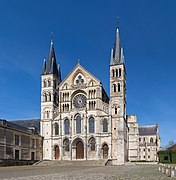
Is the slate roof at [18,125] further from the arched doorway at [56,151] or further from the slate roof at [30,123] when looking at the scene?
the arched doorway at [56,151]

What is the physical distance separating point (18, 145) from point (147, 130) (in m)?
53.4

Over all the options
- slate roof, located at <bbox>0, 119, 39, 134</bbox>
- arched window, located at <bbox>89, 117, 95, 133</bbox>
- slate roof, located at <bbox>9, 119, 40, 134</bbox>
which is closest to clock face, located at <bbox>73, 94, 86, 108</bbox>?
arched window, located at <bbox>89, 117, 95, 133</bbox>

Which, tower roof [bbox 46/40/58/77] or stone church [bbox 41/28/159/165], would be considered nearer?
stone church [bbox 41/28/159/165]

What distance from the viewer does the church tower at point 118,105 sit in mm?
60969

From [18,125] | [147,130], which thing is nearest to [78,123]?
[18,125]

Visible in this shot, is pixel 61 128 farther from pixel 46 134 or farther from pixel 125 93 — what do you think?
pixel 125 93

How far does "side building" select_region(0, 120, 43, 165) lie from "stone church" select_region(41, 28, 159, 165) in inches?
120

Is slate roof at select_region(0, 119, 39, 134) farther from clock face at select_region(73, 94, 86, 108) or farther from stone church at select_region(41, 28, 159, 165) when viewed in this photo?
clock face at select_region(73, 94, 86, 108)

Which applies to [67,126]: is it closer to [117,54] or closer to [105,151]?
[105,151]

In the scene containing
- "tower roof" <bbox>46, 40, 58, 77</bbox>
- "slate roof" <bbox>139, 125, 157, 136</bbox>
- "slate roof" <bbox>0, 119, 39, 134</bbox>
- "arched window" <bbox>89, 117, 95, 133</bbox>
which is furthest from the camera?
"slate roof" <bbox>139, 125, 157, 136</bbox>

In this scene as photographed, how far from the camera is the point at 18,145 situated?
2269 inches

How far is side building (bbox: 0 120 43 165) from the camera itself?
172 feet

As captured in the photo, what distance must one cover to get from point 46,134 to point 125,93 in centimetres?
2016

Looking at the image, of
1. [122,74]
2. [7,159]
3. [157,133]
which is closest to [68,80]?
[122,74]
